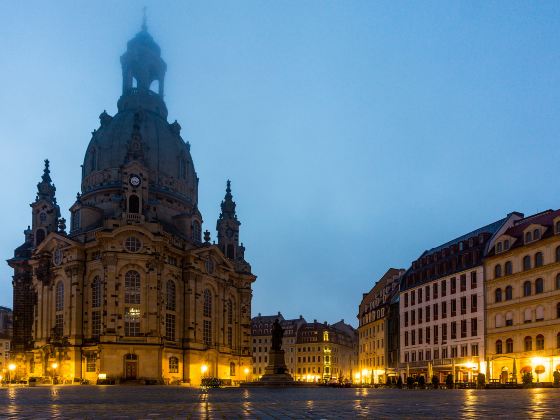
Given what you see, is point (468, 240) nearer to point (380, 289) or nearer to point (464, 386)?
point (464, 386)

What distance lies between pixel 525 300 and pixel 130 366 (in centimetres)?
5255

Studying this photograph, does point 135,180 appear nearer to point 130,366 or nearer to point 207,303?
point 207,303

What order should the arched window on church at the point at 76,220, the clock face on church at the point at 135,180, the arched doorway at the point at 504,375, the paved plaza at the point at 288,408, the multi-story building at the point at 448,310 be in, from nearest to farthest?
the paved plaza at the point at 288,408 → the arched doorway at the point at 504,375 → the multi-story building at the point at 448,310 → the clock face on church at the point at 135,180 → the arched window on church at the point at 76,220

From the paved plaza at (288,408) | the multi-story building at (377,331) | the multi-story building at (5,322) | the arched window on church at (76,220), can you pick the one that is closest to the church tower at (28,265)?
the arched window on church at (76,220)

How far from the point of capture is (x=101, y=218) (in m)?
116

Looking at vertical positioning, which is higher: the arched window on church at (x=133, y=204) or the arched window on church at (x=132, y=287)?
the arched window on church at (x=133, y=204)

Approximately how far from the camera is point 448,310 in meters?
92.8

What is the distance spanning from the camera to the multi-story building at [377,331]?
380ft

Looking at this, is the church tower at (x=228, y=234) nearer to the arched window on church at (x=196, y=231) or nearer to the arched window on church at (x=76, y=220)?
the arched window on church at (x=196, y=231)

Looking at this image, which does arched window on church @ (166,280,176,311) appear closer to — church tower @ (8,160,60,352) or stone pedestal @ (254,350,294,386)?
church tower @ (8,160,60,352)

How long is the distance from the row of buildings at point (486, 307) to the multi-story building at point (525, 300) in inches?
4.0

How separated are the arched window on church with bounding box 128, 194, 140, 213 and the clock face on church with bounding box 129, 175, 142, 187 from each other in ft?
5.74

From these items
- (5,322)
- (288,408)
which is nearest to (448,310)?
(288,408)

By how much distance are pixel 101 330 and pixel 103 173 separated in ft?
104
